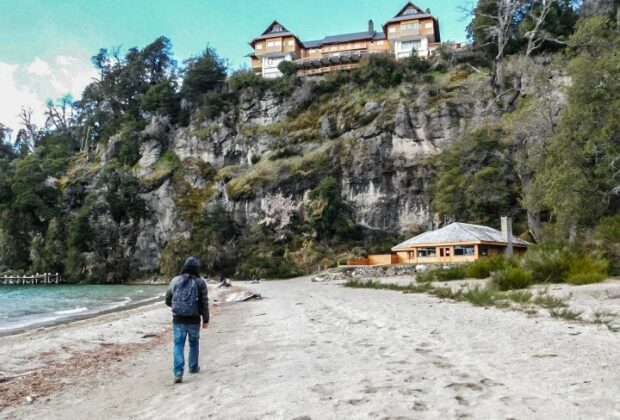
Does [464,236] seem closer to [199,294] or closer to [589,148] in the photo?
[589,148]

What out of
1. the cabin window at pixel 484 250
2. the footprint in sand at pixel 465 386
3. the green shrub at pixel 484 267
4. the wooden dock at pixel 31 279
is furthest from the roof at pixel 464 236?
the wooden dock at pixel 31 279

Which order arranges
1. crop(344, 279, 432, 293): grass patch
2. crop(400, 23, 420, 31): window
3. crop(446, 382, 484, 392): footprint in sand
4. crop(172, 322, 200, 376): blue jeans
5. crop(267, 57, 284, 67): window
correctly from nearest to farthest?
crop(446, 382, 484, 392): footprint in sand, crop(172, 322, 200, 376): blue jeans, crop(344, 279, 432, 293): grass patch, crop(400, 23, 420, 31): window, crop(267, 57, 284, 67): window

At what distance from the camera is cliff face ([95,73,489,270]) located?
51.4m

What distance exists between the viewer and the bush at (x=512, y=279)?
13.6m

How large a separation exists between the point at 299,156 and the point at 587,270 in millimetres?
46486

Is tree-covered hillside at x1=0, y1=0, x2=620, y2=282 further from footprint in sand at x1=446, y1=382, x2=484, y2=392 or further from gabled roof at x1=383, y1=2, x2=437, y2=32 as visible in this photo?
footprint in sand at x1=446, y1=382, x2=484, y2=392

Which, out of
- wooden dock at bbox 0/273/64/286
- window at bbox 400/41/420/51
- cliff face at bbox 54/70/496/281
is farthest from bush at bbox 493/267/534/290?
wooden dock at bbox 0/273/64/286

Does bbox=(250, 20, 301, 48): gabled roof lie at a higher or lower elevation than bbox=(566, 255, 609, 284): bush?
higher

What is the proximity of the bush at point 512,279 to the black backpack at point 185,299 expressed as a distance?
35.1 ft

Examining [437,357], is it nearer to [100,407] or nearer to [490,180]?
[100,407]

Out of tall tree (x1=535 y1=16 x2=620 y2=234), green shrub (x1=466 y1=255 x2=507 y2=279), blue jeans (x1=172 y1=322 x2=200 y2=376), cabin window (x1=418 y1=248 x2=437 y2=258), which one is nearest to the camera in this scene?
blue jeans (x1=172 y1=322 x2=200 y2=376)

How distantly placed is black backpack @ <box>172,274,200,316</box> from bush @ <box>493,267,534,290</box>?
10684 millimetres

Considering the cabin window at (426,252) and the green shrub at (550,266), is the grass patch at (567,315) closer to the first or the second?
the green shrub at (550,266)

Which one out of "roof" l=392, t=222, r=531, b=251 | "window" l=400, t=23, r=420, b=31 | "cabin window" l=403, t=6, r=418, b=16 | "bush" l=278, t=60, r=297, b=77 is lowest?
"roof" l=392, t=222, r=531, b=251
